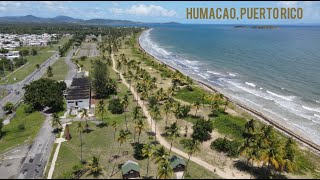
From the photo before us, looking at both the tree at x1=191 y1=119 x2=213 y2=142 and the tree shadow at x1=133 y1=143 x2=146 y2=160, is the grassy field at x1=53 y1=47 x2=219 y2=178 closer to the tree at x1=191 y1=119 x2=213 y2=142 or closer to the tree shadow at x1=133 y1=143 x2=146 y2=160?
the tree shadow at x1=133 y1=143 x2=146 y2=160

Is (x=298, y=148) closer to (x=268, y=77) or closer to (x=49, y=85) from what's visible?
(x=268, y=77)

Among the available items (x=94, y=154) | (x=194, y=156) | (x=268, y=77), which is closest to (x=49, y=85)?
(x=94, y=154)

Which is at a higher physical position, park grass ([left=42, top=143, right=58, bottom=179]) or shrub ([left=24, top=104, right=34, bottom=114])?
shrub ([left=24, top=104, right=34, bottom=114])

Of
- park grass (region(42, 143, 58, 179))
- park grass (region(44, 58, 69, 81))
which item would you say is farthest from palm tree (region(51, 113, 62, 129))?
park grass (region(44, 58, 69, 81))

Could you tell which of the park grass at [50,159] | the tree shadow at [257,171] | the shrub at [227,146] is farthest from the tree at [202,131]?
the park grass at [50,159]

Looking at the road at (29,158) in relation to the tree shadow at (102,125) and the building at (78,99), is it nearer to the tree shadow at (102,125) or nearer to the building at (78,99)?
the tree shadow at (102,125)

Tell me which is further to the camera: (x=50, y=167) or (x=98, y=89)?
(x=98, y=89)
